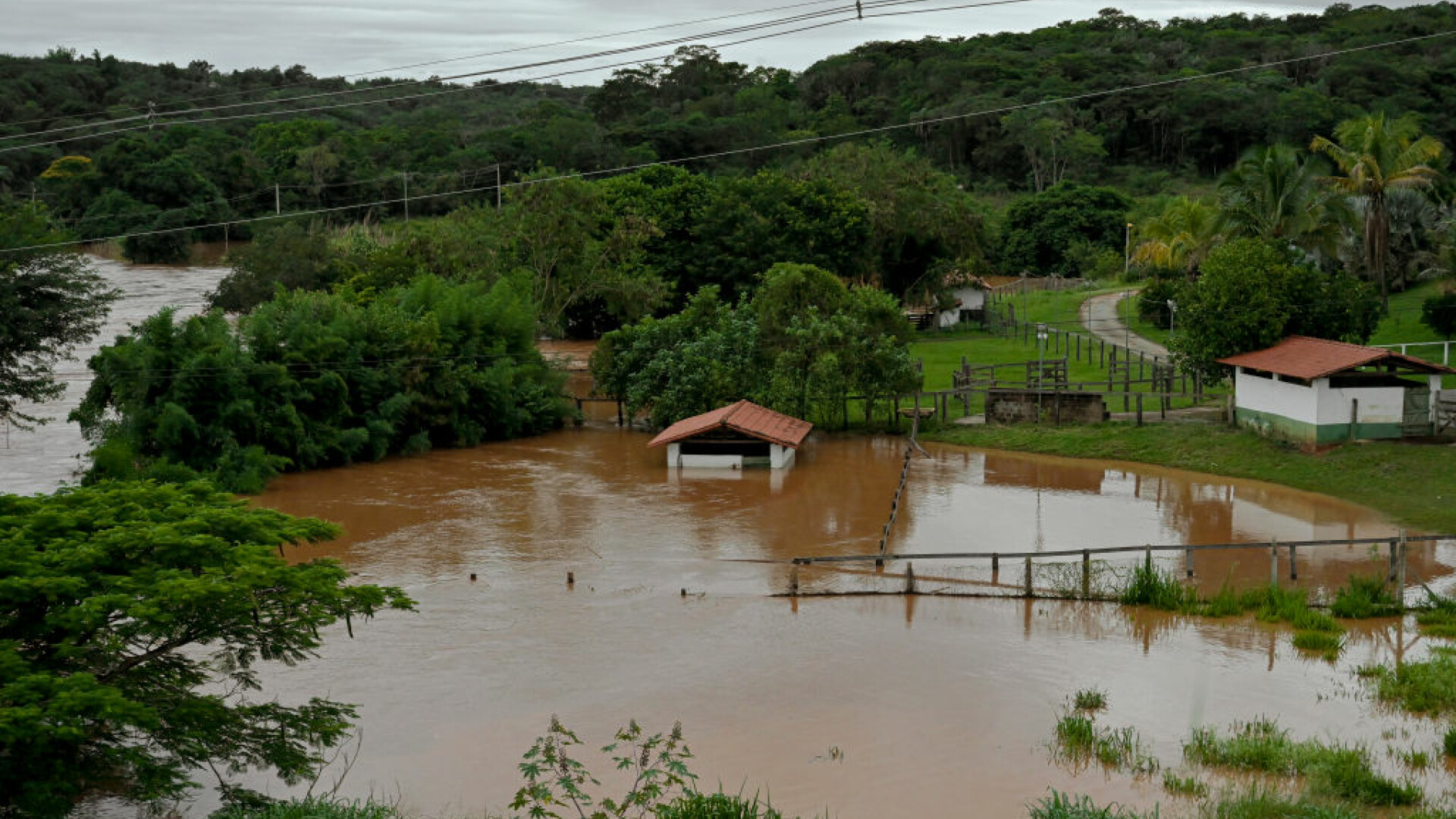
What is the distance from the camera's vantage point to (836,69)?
358ft

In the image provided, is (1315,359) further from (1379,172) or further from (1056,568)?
(1379,172)

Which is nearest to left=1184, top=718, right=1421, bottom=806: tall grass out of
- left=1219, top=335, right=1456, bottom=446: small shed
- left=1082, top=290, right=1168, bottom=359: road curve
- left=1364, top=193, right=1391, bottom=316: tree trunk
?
left=1219, top=335, right=1456, bottom=446: small shed

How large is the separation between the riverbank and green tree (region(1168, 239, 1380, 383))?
85.0 inches

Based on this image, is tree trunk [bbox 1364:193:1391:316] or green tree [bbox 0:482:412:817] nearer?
green tree [bbox 0:482:412:817]

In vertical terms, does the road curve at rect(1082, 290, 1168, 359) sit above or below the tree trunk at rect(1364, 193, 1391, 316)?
below

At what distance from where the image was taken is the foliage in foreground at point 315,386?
32.5 meters

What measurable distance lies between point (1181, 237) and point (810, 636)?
105 ft

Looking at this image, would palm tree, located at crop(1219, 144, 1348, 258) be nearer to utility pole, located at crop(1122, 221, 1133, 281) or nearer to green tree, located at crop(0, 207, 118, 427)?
utility pole, located at crop(1122, 221, 1133, 281)

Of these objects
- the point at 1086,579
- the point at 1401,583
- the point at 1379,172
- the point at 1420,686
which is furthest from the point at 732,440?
A: the point at 1379,172

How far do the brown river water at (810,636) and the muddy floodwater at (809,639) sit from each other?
6 centimetres

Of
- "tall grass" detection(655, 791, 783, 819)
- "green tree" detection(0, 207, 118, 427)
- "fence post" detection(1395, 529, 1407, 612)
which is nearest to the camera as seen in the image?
"tall grass" detection(655, 791, 783, 819)

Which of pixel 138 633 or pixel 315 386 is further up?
pixel 138 633

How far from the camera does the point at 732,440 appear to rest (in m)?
34.4

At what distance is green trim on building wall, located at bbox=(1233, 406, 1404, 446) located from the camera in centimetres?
3022
